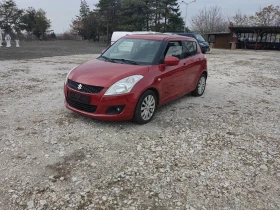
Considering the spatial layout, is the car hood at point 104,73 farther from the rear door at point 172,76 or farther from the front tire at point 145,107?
the rear door at point 172,76

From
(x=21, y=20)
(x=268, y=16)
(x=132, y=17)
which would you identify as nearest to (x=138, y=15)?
(x=132, y=17)

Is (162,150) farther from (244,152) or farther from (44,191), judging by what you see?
(44,191)

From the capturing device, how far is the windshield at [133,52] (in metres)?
5.05

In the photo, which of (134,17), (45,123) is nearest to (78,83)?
(45,123)

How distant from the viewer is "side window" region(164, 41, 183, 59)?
5.29 m

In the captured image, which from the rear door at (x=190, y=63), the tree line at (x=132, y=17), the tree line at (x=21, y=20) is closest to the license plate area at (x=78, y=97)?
the rear door at (x=190, y=63)

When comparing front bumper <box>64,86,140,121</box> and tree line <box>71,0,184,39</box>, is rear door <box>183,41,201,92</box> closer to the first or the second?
front bumper <box>64,86,140,121</box>

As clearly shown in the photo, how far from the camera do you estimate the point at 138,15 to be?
35.5 meters

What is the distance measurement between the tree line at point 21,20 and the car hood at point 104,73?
134 feet

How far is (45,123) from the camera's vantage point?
4.67 m

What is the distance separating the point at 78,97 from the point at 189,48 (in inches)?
128

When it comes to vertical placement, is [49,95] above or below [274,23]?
below

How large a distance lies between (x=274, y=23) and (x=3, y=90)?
181 feet

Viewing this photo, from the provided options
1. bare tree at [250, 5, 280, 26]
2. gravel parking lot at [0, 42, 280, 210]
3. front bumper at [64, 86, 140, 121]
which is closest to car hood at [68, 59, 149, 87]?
front bumper at [64, 86, 140, 121]
